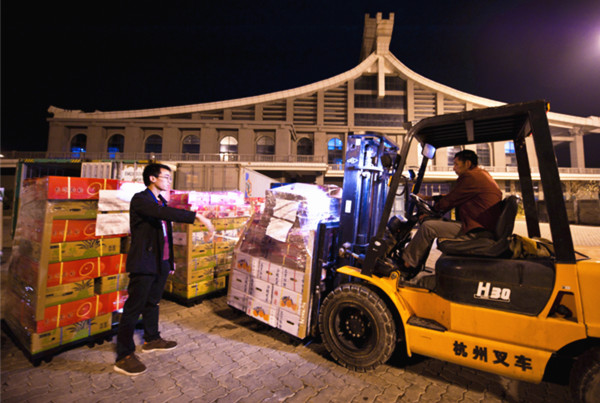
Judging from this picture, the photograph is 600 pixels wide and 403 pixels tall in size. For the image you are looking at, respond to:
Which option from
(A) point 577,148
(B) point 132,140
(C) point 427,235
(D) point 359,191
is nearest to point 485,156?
(A) point 577,148

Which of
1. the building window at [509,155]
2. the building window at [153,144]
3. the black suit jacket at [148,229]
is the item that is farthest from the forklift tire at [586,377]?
the building window at [509,155]

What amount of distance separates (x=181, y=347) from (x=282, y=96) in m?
36.6

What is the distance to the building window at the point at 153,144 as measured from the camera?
111 ft

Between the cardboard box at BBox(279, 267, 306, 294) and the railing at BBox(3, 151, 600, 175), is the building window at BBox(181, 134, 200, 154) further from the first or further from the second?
the cardboard box at BBox(279, 267, 306, 294)

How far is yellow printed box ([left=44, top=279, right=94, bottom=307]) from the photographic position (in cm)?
306

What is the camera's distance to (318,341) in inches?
149

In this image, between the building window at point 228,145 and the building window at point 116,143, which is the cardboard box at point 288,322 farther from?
the building window at point 116,143

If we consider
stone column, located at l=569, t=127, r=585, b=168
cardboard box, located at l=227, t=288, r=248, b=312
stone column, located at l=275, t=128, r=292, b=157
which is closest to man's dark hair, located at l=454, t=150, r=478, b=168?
cardboard box, located at l=227, t=288, r=248, b=312

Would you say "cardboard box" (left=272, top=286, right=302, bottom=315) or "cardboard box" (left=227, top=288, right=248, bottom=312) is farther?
"cardboard box" (left=227, top=288, right=248, bottom=312)

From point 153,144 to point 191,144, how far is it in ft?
15.9

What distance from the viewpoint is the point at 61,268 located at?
124 inches

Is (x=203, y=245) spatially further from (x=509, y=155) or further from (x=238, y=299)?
(x=509, y=155)

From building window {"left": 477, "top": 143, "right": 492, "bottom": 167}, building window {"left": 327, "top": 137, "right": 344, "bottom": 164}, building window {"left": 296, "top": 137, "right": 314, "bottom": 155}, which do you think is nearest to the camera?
building window {"left": 477, "top": 143, "right": 492, "bottom": 167}

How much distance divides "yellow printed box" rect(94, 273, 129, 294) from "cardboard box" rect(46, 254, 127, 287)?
55 millimetres
